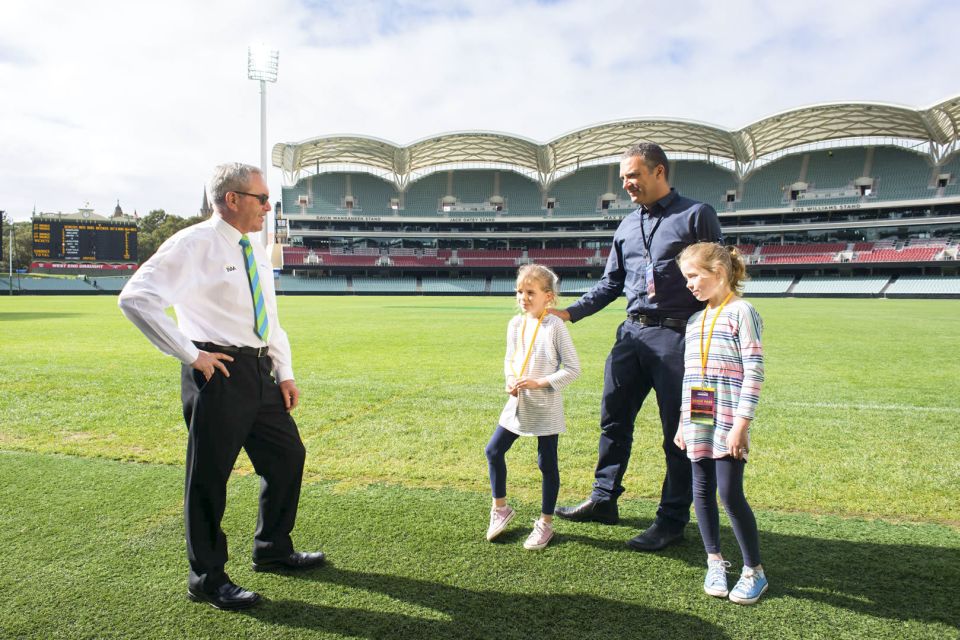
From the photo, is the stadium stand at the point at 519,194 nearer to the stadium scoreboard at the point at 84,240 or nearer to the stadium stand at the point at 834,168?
the stadium stand at the point at 834,168

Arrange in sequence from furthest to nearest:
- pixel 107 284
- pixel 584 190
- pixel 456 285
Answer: pixel 584 190 < pixel 456 285 < pixel 107 284

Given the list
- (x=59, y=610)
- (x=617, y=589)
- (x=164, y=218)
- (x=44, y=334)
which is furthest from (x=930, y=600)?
(x=164, y=218)

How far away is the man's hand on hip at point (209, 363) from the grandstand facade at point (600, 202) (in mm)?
52330

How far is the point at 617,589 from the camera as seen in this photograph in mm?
2756

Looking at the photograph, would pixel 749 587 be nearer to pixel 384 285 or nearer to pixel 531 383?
pixel 531 383

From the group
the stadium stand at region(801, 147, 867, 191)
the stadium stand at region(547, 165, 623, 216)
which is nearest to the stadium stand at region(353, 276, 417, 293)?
the stadium stand at region(547, 165, 623, 216)

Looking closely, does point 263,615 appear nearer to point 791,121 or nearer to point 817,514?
→ point 817,514

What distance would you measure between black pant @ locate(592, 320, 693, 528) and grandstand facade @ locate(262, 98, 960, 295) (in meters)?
50.9

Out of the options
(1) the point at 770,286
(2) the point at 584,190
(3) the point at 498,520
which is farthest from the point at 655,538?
(2) the point at 584,190

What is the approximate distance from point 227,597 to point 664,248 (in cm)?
297

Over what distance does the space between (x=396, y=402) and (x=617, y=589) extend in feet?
14.9

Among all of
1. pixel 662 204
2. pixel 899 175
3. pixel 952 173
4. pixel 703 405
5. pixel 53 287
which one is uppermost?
pixel 899 175

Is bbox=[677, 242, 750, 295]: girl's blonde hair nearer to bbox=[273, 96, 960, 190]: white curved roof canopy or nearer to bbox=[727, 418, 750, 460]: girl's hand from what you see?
bbox=[727, 418, 750, 460]: girl's hand

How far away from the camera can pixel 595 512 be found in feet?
11.8
